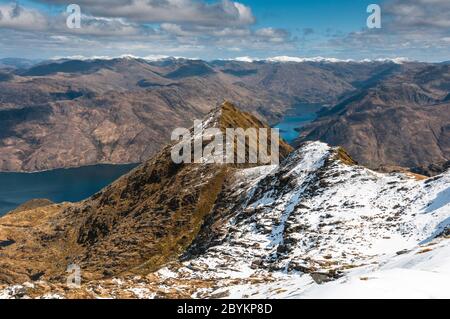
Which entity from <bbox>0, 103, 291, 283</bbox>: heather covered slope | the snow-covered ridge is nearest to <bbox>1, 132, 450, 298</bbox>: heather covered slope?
the snow-covered ridge

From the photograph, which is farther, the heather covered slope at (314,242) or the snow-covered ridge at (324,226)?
the snow-covered ridge at (324,226)

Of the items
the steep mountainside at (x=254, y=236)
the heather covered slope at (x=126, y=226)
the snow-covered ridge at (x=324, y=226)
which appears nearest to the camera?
the steep mountainside at (x=254, y=236)

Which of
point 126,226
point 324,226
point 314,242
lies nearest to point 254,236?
point 324,226

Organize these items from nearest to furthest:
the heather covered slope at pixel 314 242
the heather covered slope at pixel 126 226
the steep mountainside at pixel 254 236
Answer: the heather covered slope at pixel 314 242
the steep mountainside at pixel 254 236
the heather covered slope at pixel 126 226

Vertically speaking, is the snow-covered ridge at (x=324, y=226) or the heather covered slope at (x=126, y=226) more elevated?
the snow-covered ridge at (x=324, y=226)

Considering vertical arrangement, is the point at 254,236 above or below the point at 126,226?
above

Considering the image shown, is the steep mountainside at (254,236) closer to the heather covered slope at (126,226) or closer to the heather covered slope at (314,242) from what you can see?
the heather covered slope at (314,242)

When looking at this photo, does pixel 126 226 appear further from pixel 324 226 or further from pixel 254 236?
pixel 324 226

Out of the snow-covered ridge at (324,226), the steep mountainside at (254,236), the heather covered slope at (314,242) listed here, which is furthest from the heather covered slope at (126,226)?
the snow-covered ridge at (324,226)
